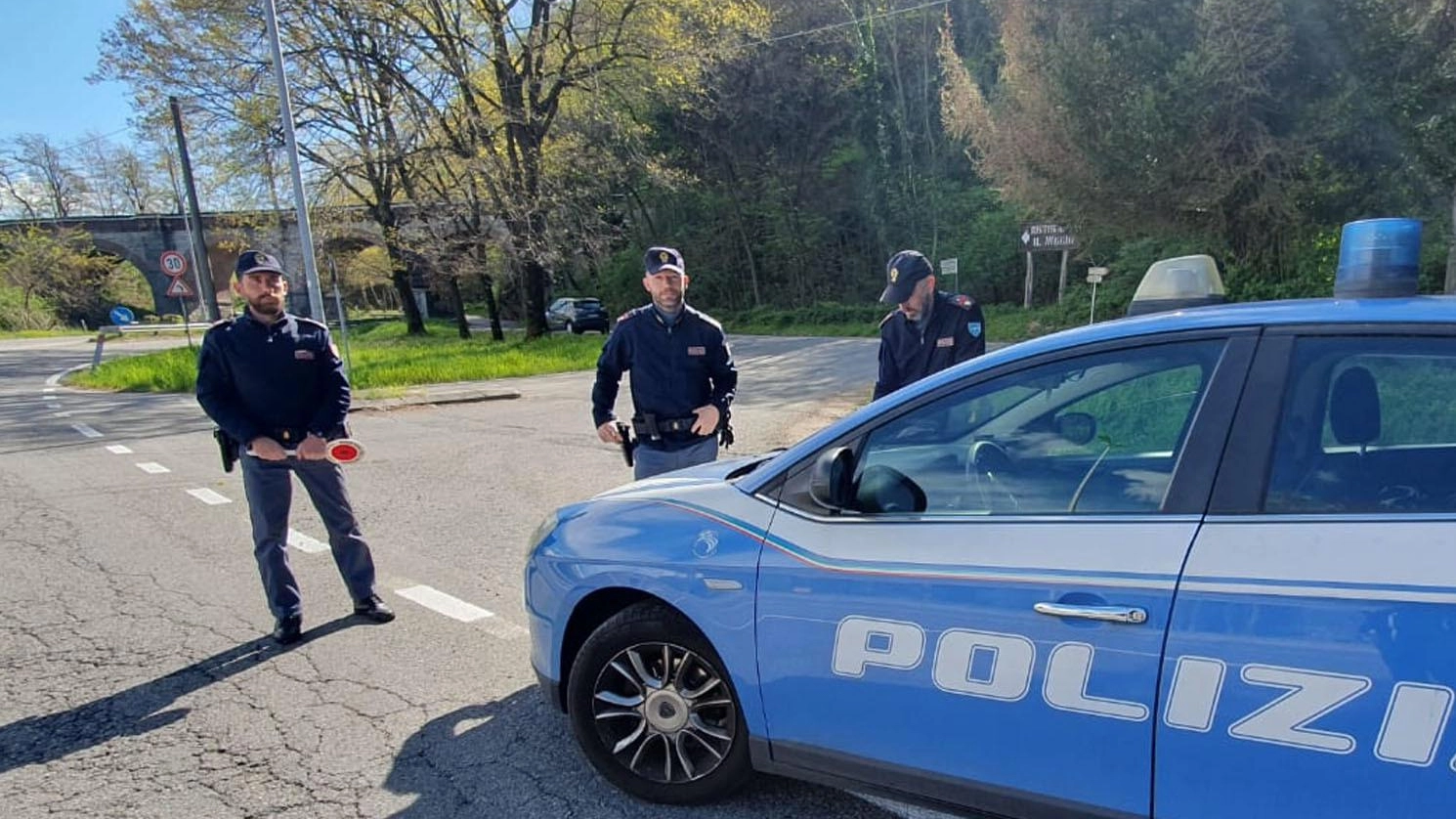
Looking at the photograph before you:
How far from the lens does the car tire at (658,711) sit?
2383mm

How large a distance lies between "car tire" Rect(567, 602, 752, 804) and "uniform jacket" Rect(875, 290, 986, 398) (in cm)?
213

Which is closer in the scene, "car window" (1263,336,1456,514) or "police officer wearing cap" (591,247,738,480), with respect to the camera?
"car window" (1263,336,1456,514)

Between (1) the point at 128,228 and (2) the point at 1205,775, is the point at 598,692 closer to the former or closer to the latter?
(2) the point at 1205,775

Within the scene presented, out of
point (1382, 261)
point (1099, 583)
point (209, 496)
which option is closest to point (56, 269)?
point (209, 496)

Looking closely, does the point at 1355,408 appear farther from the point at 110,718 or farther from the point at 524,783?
the point at 110,718

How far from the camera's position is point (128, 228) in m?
48.3

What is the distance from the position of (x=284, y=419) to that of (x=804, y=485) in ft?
9.17

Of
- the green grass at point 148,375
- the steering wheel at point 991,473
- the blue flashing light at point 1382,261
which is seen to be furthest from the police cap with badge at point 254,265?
the green grass at point 148,375

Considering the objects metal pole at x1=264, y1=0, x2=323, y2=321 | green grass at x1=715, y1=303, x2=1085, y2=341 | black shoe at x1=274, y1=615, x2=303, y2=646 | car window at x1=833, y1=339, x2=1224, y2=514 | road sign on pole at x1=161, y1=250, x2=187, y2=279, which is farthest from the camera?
green grass at x1=715, y1=303, x2=1085, y2=341

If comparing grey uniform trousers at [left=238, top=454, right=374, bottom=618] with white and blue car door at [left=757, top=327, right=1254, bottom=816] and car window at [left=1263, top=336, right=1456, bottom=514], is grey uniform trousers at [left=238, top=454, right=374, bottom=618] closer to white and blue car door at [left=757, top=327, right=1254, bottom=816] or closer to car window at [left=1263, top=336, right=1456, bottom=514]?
white and blue car door at [left=757, top=327, right=1254, bottom=816]

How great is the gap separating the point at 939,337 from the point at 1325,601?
9.10 feet

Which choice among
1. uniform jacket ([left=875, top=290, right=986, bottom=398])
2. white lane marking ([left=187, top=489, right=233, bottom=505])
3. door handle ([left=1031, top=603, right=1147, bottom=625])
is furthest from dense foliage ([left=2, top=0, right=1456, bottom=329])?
white lane marking ([left=187, top=489, right=233, bottom=505])

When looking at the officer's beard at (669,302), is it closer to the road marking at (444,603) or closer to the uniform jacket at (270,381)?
the uniform jacket at (270,381)

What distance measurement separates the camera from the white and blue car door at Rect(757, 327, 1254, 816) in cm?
170
